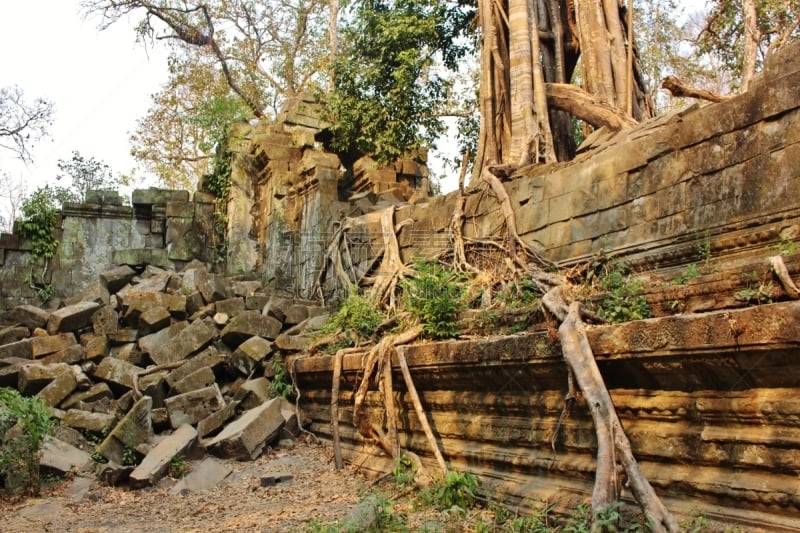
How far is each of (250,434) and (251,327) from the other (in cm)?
169

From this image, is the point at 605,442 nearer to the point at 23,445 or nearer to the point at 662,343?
the point at 662,343

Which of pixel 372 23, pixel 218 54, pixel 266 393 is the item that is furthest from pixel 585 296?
pixel 218 54

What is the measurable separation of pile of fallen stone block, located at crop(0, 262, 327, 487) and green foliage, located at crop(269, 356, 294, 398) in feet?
0.08

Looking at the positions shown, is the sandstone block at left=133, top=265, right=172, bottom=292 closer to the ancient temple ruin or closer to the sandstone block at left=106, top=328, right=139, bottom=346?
the sandstone block at left=106, top=328, right=139, bottom=346

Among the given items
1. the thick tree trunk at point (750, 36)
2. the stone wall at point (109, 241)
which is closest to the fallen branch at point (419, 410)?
the stone wall at point (109, 241)

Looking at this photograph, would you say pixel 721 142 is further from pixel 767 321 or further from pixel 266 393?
pixel 266 393

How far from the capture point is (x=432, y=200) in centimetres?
730

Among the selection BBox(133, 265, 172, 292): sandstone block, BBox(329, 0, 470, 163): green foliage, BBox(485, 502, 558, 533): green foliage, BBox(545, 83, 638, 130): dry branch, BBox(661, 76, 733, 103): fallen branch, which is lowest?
BBox(485, 502, 558, 533): green foliage

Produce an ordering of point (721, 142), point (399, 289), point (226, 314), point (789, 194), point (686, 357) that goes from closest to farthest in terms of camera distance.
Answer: point (686, 357)
point (789, 194)
point (721, 142)
point (399, 289)
point (226, 314)

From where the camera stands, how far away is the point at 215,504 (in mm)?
5324

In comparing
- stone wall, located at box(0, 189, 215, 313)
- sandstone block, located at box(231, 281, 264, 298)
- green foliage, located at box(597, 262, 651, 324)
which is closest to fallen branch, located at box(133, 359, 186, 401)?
sandstone block, located at box(231, 281, 264, 298)

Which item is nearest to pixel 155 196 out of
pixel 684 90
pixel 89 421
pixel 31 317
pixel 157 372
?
pixel 31 317

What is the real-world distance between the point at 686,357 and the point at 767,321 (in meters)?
0.37

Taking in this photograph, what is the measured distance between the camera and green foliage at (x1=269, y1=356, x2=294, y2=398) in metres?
7.22
